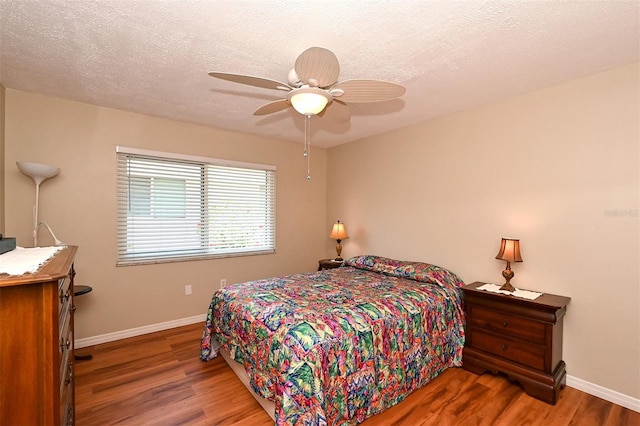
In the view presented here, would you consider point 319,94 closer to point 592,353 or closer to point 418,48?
point 418,48

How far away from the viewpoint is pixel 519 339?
2.27m

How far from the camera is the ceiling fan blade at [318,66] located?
145 cm

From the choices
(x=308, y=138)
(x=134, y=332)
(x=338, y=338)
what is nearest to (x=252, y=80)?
(x=338, y=338)

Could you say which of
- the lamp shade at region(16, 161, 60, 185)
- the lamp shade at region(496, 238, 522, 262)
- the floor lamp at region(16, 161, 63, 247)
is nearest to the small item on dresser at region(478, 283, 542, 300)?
the lamp shade at region(496, 238, 522, 262)

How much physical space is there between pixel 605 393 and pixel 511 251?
1.16 meters

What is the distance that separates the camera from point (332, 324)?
6.06 ft

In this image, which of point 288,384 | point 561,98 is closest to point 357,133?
point 561,98

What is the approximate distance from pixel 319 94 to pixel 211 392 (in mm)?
2250

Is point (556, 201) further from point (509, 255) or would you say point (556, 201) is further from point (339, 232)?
point (339, 232)

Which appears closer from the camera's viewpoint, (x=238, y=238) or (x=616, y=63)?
(x=616, y=63)

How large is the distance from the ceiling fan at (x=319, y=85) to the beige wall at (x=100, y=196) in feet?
6.65

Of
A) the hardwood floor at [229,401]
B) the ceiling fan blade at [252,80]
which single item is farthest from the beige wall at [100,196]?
the ceiling fan blade at [252,80]

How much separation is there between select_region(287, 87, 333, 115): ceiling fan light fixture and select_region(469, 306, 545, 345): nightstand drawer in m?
2.13

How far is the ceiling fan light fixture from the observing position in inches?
66.2
